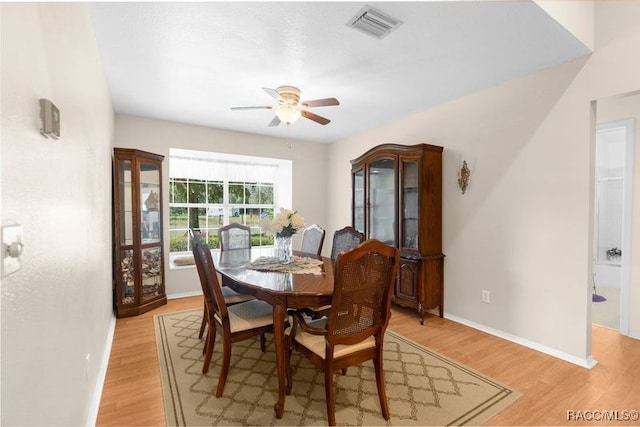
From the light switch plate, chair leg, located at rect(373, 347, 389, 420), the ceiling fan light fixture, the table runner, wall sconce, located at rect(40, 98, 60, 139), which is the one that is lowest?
chair leg, located at rect(373, 347, 389, 420)

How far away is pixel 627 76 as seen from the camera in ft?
7.25

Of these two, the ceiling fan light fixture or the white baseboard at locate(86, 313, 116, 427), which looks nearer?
the white baseboard at locate(86, 313, 116, 427)

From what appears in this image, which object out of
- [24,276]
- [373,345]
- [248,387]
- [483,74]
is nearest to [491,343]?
[373,345]

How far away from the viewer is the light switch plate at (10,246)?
0.67 m

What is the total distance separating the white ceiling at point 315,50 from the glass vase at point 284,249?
1461 mm

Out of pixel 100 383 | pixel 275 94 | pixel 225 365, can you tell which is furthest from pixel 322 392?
pixel 275 94

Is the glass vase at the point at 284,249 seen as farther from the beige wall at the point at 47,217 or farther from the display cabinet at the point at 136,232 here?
the display cabinet at the point at 136,232

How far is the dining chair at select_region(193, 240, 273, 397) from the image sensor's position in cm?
198

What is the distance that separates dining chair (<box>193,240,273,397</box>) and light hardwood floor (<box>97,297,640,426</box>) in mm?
448

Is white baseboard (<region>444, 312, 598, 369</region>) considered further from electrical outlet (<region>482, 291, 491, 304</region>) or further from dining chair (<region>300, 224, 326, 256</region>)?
dining chair (<region>300, 224, 326, 256</region>)

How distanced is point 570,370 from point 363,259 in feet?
6.77

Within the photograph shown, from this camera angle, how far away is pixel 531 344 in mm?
2756

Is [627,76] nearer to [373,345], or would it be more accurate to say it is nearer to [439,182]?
[439,182]

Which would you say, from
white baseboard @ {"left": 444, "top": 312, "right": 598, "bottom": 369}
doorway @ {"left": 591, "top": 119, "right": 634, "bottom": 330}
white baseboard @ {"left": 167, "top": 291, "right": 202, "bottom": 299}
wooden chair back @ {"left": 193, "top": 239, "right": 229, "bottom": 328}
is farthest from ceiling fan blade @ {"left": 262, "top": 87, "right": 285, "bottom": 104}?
doorway @ {"left": 591, "top": 119, "right": 634, "bottom": 330}
